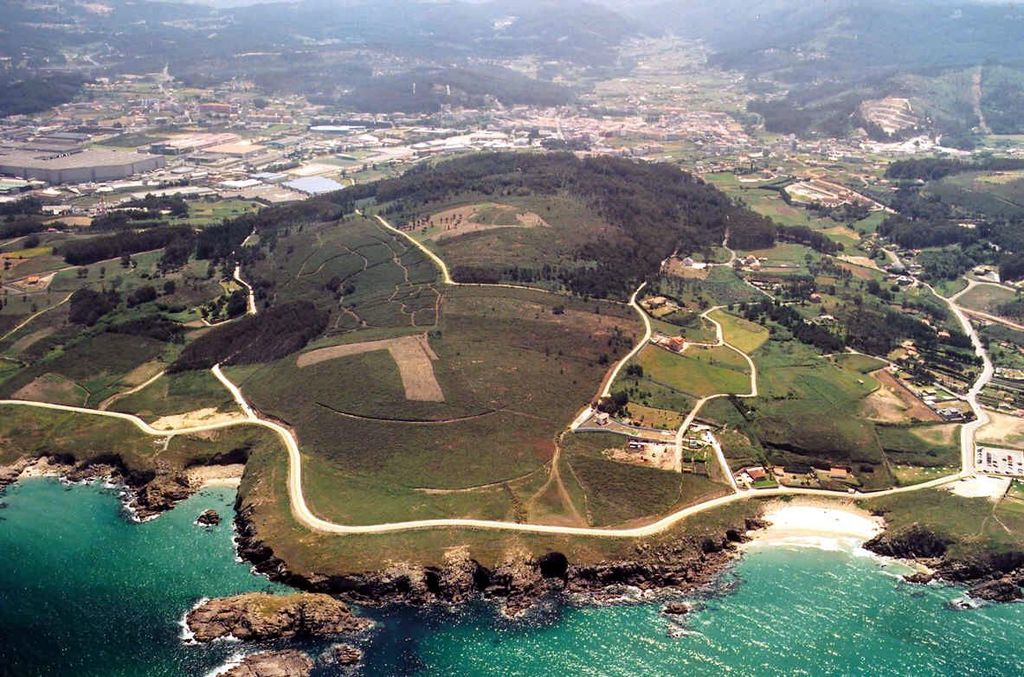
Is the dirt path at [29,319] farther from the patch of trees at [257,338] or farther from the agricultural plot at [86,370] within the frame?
the patch of trees at [257,338]

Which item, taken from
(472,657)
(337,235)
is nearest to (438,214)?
(337,235)

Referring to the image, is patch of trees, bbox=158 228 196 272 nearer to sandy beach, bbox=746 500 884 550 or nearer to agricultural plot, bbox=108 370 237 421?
agricultural plot, bbox=108 370 237 421

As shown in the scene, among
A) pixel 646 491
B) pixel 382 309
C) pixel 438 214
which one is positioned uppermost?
pixel 438 214

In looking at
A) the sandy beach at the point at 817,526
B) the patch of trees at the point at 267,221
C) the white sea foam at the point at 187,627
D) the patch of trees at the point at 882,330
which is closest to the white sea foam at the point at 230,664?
the white sea foam at the point at 187,627

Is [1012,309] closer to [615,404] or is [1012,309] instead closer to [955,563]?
[955,563]

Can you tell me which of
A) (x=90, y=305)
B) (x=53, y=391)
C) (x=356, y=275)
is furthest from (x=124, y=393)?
(x=356, y=275)

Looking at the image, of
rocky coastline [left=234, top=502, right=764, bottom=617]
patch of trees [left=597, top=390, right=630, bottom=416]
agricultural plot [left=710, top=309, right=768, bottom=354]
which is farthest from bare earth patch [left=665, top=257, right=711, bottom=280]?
rocky coastline [left=234, top=502, right=764, bottom=617]

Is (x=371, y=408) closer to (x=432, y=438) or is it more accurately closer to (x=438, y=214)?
(x=432, y=438)
